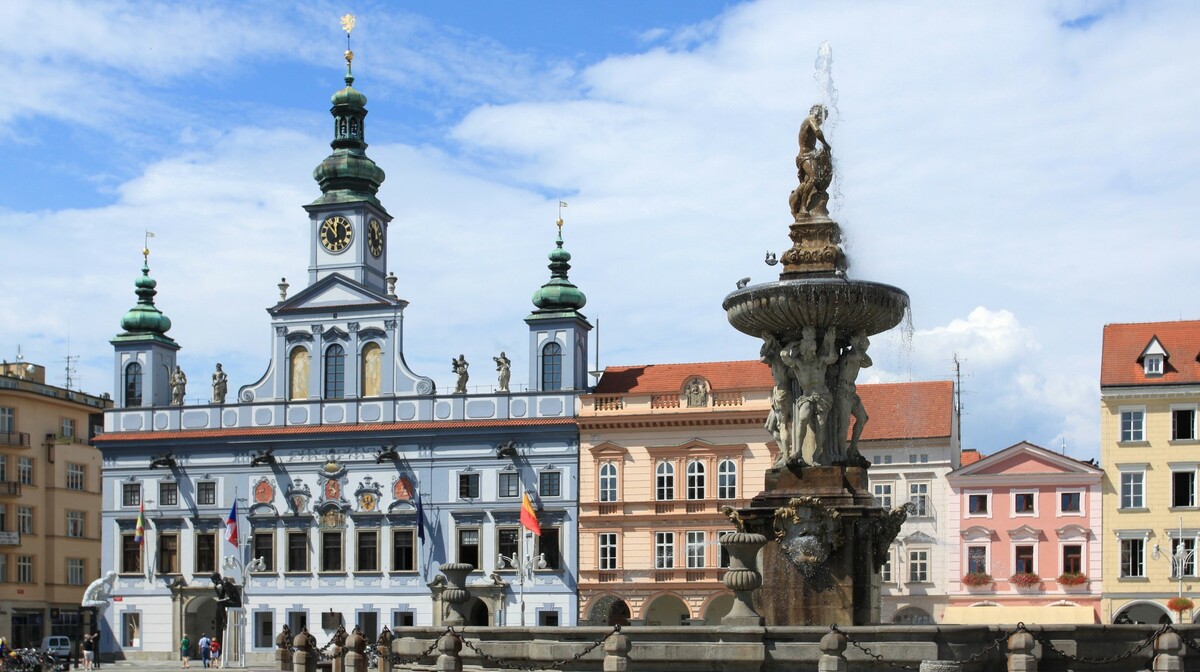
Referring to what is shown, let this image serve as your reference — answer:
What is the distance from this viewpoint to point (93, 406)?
68.1 m

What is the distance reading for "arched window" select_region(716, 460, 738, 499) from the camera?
53.3 metres

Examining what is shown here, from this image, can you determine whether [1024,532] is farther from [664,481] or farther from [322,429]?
[322,429]

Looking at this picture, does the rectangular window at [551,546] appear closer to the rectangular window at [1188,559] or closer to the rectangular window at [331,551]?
the rectangular window at [331,551]

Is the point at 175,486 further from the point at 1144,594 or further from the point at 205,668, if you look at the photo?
the point at 1144,594

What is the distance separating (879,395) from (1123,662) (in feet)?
121

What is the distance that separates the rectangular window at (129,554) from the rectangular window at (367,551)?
27.2 ft

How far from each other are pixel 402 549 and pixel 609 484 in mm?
7229

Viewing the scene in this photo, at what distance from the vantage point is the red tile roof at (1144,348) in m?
51.3

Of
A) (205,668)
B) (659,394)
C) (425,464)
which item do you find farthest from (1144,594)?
(205,668)

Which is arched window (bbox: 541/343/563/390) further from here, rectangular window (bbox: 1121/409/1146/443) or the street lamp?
rectangular window (bbox: 1121/409/1146/443)

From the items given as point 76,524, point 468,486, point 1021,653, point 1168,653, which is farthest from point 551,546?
point 1021,653

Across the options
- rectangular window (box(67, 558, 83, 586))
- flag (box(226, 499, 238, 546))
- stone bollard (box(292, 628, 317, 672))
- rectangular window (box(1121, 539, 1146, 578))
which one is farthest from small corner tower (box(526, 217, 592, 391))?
stone bollard (box(292, 628, 317, 672))

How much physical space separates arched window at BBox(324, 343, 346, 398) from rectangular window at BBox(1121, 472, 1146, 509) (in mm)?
25160

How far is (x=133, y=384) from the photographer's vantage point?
6106 cm
